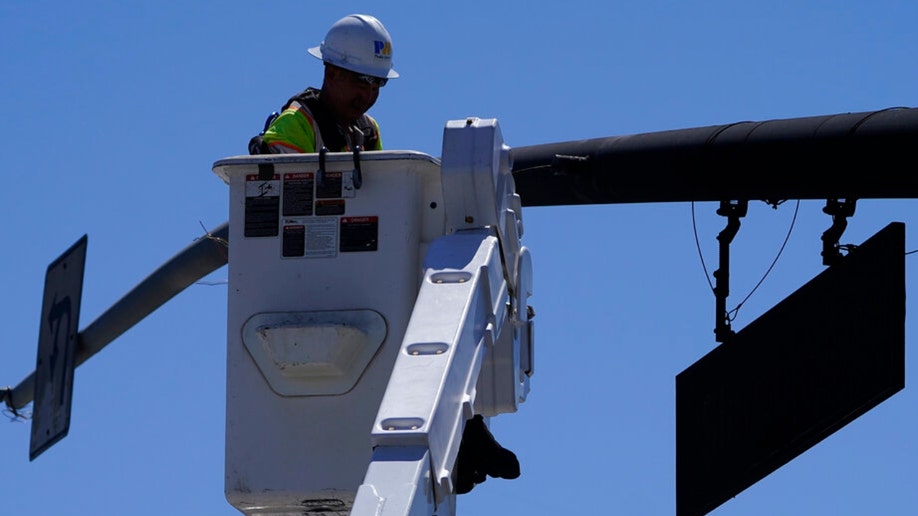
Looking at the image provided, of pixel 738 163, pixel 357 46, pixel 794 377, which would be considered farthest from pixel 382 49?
pixel 794 377

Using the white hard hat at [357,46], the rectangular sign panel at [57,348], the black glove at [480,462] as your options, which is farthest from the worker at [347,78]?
the rectangular sign panel at [57,348]

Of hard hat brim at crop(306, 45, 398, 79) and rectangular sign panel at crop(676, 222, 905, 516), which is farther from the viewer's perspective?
rectangular sign panel at crop(676, 222, 905, 516)

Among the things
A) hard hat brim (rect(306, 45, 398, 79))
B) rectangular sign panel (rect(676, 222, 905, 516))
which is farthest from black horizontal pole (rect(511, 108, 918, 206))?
hard hat brim (rect(306, 45, 398, 79))

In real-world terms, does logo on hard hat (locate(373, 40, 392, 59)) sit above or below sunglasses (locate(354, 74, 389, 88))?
above

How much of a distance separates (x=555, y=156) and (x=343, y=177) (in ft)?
16.2

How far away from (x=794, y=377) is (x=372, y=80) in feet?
15.2

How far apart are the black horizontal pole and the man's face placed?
187 cm

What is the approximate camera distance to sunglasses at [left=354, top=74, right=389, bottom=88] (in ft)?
27.4

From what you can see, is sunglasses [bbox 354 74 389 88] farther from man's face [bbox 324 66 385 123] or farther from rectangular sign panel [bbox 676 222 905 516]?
rectangular sign panel [bbox 676 222 905 516]

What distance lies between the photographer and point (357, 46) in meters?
8.34

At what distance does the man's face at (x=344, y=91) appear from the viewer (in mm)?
8344

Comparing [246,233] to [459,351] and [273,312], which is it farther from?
[459,351]

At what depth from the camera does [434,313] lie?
6.39 metres

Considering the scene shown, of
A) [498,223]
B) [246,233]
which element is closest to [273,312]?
[246,233]
